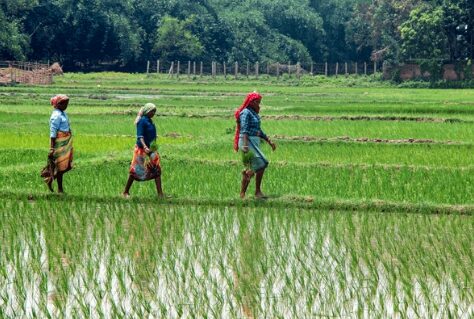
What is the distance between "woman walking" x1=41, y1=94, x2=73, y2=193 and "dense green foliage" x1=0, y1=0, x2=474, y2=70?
101 ft

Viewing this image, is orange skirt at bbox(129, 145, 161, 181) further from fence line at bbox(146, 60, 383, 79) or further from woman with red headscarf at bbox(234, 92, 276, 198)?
fence line at bbox(146, 60, 383, 79)

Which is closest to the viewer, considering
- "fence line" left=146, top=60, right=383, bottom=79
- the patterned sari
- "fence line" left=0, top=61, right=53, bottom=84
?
the patterned sari

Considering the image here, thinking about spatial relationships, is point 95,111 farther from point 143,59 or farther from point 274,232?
point 143,59

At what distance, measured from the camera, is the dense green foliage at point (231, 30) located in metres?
39.8

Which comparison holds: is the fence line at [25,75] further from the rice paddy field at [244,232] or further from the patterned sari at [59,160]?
the patterned sari at [59,160]

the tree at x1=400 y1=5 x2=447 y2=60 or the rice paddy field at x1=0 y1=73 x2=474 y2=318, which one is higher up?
the tree at x1=400 y1=5 x2=447 y2=60

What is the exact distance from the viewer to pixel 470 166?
10969 mm

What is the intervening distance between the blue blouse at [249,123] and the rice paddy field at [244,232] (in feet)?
1.93

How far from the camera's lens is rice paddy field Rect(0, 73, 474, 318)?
562 cm

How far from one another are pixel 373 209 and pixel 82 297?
3.52 m

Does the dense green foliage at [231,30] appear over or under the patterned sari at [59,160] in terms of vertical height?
over

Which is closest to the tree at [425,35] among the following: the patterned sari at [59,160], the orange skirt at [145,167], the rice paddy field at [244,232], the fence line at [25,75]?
the fence line at [25,75]

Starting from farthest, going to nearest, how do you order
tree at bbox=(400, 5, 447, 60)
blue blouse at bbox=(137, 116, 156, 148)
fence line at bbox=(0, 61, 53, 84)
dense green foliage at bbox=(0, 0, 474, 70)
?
dense green foliage at bbox=(0, 0, 474, 70) → tree at bbox=(400, 5, 447, 60) → fence line at bbox=(0, 61, 53, 84) → blue blouse at bbox=(137, 116, 156, 148)

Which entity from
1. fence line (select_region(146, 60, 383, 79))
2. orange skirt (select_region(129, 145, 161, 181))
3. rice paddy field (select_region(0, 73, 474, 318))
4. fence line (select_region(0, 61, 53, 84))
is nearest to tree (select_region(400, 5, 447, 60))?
fence line (select_region(146, 60, 383, 79))
